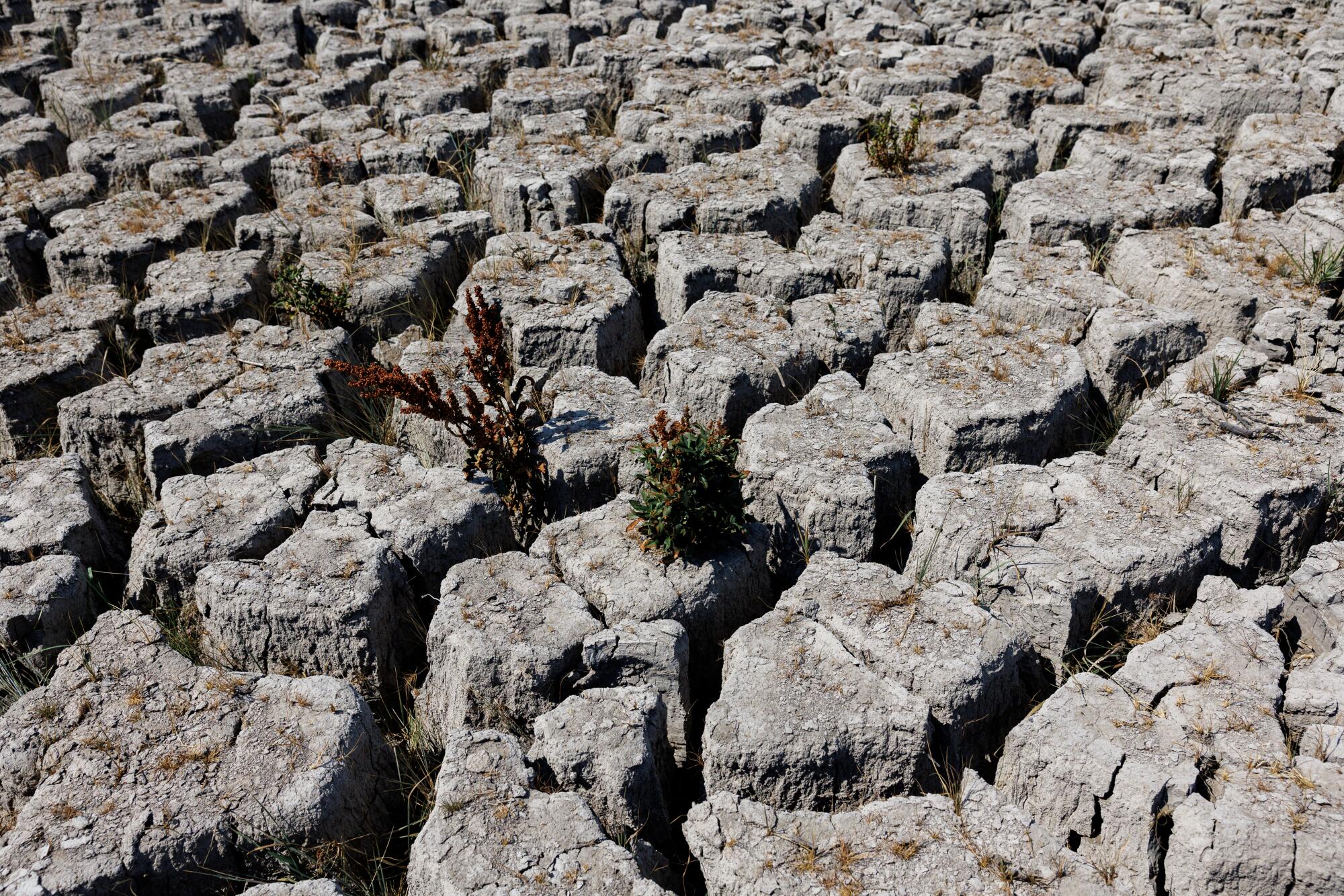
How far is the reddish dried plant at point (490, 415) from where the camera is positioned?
15.0 feet

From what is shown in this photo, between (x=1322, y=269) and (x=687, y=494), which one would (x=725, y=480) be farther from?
(x=1322, y=269)

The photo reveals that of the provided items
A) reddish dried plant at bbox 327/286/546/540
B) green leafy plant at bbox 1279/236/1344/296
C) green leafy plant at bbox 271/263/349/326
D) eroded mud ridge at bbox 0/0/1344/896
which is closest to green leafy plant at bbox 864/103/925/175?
eroded mud ridge at bbox 0/0/1344/896

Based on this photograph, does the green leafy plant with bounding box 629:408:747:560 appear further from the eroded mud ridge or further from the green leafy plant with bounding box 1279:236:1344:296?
the green leafy plant with bounding box 1279:236:1344:296

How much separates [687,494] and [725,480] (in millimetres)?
233

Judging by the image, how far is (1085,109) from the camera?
725 centimetres

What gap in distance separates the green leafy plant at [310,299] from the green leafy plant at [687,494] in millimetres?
2681

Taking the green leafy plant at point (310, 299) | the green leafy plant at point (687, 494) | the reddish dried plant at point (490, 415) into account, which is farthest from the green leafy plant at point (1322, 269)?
the green leafy plant at point (310, 299)

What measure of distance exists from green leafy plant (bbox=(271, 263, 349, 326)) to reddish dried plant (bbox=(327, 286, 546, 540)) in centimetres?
110

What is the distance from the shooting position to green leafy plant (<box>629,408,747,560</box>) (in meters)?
4.04

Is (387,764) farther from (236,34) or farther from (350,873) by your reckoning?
(236,34)

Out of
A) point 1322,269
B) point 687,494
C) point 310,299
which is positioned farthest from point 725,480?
point 1322,269

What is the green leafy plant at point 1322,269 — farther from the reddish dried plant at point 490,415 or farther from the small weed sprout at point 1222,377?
the reddish dried plant at point 490,415

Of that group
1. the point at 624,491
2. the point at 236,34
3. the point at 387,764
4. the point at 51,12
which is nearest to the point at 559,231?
the point at 624,491

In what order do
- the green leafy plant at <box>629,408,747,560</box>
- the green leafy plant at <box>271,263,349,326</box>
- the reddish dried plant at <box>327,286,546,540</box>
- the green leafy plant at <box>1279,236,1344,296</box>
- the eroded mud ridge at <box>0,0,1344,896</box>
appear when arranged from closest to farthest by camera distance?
1. the eroded mud ridge at <box>0,0,1344,896</box>
2. the green leafy plant at <box>629,408,747,560</box>
3. the reddish dried plant at <box>327,286,546,540</box>
4. the green leafy plant at <box>1279,236,1344,296</box>
5. the green leafy plant at <box>271,263,349,326</box>
